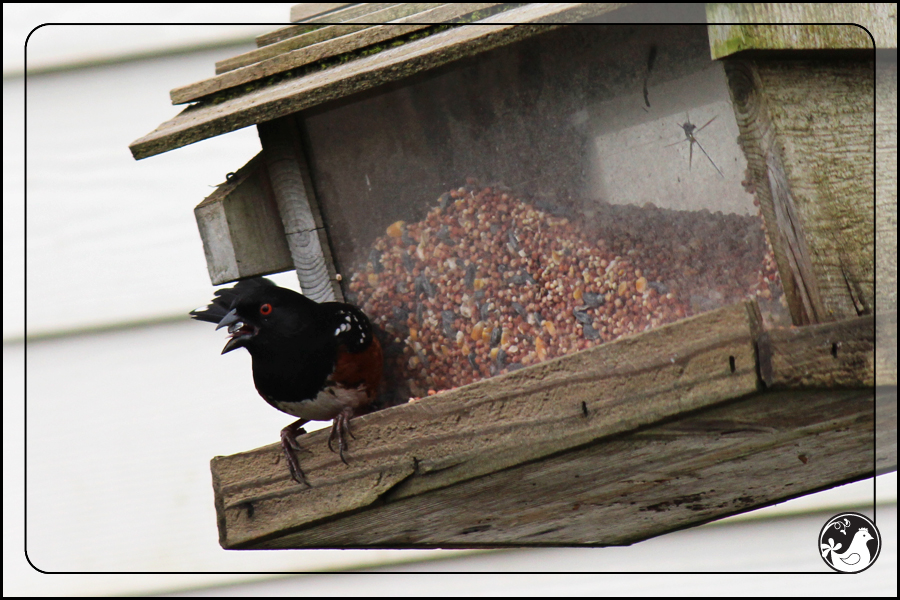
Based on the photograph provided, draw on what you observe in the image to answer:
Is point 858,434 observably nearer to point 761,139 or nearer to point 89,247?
point 761,139

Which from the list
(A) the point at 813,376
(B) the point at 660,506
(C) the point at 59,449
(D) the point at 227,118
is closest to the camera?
(A) the point at 813,376

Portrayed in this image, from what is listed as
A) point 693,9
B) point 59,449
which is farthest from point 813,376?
point 59,449

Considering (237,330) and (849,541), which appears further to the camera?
(237,330)

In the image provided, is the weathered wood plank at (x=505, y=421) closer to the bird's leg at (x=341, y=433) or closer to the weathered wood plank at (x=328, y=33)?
the bird's leg at (x=341, y=433)

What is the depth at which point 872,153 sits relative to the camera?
88cm

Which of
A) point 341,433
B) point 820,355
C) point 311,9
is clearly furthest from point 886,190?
point 311,9

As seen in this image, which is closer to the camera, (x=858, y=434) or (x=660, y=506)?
(x=858, y=434)

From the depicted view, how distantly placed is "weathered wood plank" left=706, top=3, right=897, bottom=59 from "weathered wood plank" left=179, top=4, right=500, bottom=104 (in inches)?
11.8

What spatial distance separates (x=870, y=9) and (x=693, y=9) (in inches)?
10.6

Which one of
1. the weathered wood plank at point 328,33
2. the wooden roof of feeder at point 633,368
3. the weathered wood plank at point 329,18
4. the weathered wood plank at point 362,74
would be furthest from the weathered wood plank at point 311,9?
the weathered wood plank at point 362,74

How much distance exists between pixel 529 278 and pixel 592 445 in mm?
291

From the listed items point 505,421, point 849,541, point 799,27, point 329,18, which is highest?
point 329,18

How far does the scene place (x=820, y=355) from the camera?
66cm

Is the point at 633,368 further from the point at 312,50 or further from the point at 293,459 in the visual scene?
the point at 312,50
